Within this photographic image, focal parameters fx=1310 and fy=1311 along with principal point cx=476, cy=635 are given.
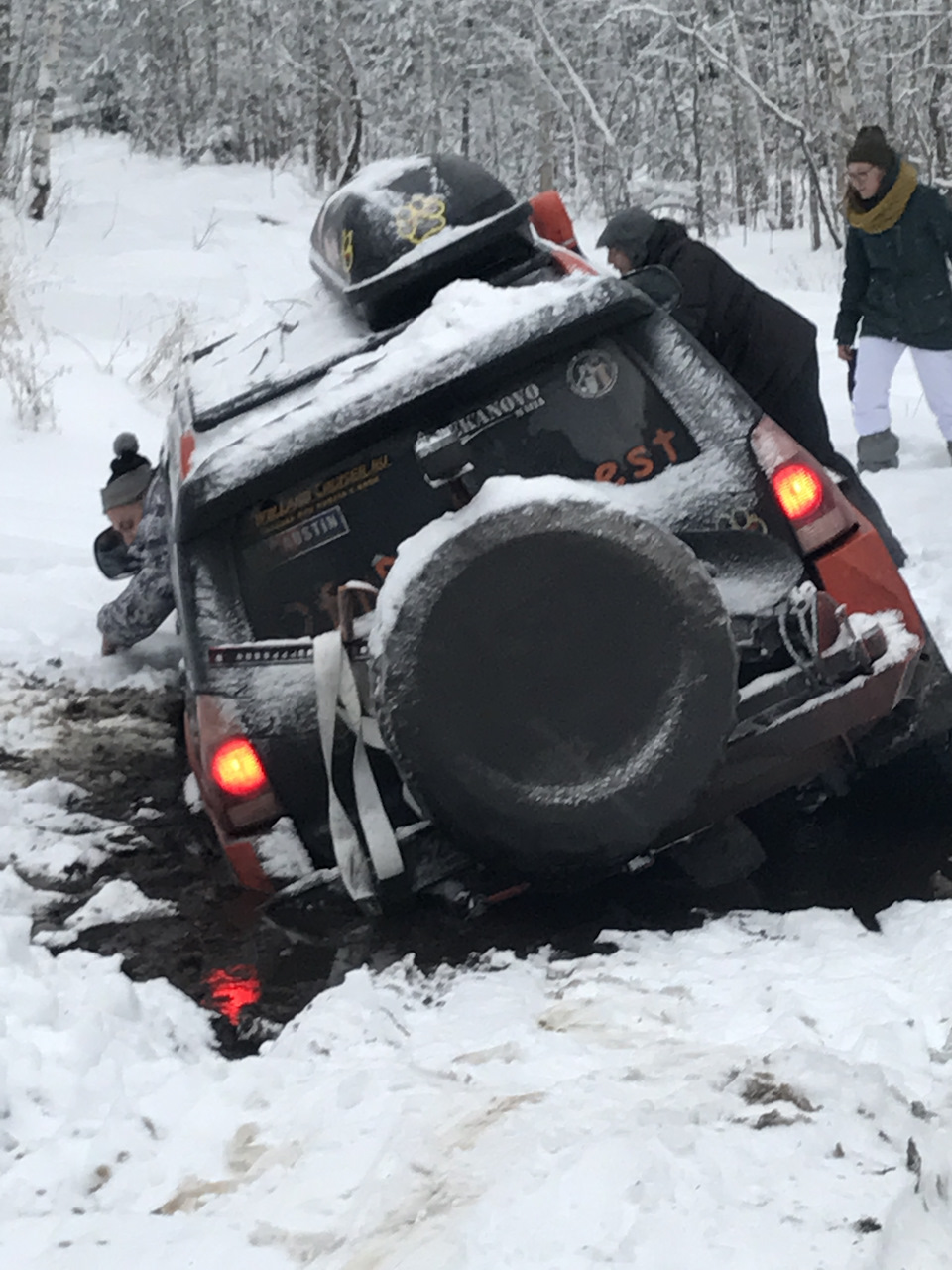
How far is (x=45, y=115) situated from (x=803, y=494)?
16.9m

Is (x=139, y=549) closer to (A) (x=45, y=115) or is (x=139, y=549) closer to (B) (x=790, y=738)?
(B) (x=790, y=738)

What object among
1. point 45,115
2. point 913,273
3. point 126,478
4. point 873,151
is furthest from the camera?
point 45,115

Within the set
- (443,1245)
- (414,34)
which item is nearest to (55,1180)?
(443,1245)

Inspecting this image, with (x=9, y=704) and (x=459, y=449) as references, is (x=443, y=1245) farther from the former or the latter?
(x=9, y=704)

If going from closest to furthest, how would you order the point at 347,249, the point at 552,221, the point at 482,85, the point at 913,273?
the point at 347,249 < the point at 552,221 < the point at 913,273 < the point at 482,85

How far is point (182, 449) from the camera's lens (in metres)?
3.85

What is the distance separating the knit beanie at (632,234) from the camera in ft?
20.1

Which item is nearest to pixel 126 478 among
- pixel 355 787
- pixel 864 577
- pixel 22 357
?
pixel 355 787

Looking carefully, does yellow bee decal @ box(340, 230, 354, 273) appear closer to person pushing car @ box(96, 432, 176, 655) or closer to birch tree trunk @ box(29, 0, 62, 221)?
person pushing car @ box(96, 432, 176, 655)

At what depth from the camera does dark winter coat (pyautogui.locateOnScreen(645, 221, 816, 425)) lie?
585cm

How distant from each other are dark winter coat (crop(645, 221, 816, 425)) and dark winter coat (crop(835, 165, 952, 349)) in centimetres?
221

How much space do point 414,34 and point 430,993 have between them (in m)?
32.5

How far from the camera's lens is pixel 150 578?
5.56 meters

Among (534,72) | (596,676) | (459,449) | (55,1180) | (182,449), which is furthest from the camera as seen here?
(534,72)
